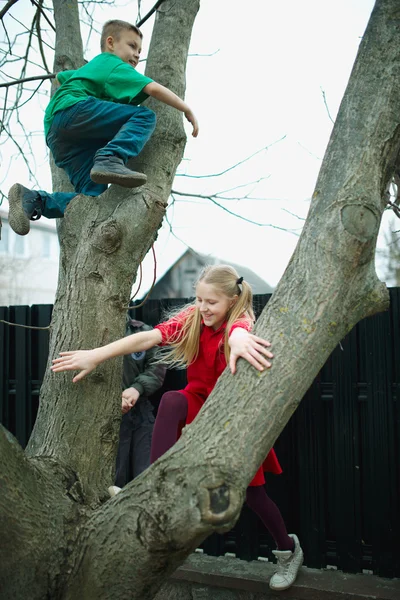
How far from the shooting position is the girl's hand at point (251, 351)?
6.93 feet

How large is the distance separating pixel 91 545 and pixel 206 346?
54.5 inches

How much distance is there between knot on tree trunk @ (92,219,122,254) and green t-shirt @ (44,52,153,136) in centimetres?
81

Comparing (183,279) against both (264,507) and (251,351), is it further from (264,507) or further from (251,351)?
(251,351)

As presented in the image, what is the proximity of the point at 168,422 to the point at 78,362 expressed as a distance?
2.54 feet

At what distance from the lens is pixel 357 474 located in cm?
390

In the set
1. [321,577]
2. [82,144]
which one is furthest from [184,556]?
[82,144]

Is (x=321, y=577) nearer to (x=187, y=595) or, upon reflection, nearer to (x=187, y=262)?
(x=187, y=595)

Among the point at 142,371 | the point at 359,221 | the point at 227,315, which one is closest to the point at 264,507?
the point at 227,315

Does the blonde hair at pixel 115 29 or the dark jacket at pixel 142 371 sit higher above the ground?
the blonde hair at pixel 115 29

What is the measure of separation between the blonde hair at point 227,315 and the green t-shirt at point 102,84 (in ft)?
3.27

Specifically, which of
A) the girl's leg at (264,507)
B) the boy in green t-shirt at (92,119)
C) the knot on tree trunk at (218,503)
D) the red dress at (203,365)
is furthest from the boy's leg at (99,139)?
the girl's leg at (264,507)

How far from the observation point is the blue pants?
10.4ft

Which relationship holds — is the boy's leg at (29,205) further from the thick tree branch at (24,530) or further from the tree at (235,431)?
the thick tree branch at (24,530)

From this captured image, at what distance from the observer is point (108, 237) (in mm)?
2904
